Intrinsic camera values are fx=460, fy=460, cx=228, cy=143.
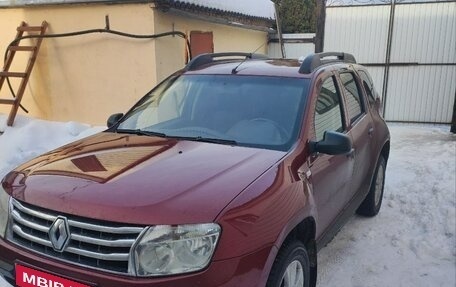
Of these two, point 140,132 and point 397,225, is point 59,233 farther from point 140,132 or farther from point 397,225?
point 397,225

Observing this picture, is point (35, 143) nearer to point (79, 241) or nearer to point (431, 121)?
point (79, 241)

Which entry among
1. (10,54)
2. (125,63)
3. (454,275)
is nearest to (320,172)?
(454,275)

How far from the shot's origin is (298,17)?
18344mm

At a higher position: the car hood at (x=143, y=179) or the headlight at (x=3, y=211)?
the car hood at (x=143, y=179)

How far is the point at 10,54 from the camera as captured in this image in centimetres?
816

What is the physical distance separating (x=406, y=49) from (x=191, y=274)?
34.2 ft

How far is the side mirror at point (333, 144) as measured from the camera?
2.98 meters

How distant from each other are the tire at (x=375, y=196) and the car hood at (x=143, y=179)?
2390 mm

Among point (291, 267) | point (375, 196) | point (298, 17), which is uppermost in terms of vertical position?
point (298, 17)

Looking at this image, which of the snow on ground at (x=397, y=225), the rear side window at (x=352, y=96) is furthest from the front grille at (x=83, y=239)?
the rear side window at (x=352, y=96)

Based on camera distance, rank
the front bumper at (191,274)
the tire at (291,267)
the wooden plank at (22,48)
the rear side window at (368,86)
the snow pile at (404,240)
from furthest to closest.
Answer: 1. the wooden plank at (22,48)
2. the rear side window at (368,86)
3. the snow pile at (404,240)
4. the tire at (291,267)
5. the front bumper at (191,274)

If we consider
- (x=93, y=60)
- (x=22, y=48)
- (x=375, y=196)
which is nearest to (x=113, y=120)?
(x=375, y=196)

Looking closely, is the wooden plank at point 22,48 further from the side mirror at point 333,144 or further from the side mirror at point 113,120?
the side mirror at point 333,144

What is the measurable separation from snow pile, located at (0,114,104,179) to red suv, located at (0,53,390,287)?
295cm
